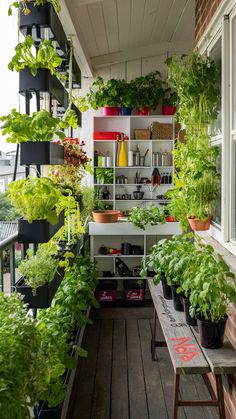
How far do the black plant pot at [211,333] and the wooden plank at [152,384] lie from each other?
761 millimetres

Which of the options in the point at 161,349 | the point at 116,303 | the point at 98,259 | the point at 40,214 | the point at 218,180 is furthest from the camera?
the point at 98,259

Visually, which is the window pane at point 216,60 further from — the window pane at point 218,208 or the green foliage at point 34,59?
the green foliage at point 34,59

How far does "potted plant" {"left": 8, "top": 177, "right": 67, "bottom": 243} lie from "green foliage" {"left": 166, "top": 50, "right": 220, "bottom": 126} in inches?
57.9

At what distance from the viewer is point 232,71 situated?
2.86m

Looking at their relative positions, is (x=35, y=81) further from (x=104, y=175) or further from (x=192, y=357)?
(x=104, y=175)

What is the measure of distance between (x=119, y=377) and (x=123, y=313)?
5.30 ft

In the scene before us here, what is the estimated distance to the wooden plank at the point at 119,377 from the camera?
2986 millimetres

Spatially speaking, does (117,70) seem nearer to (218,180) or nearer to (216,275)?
(218,180)

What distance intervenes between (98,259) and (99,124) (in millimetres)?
1833

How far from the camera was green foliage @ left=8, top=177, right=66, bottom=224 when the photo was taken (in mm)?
2258

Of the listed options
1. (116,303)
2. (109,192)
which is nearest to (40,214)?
(116,303)

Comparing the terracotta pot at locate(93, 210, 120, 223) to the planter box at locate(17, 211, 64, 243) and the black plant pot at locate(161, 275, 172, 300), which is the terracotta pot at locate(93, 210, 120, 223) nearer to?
the black plant pot at locate(161, 275, 172, 300)

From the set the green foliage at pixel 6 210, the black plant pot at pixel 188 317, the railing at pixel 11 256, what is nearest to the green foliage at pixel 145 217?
the black plant pot at pixel 188 317

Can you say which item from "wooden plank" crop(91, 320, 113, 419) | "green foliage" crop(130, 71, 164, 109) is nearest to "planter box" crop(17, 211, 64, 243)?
"wooden plank" crop(91, 320, 113, 419)
